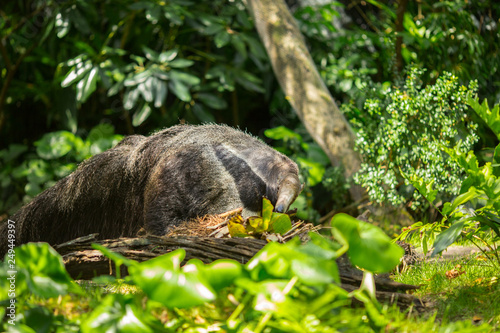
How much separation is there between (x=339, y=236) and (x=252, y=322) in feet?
1.08

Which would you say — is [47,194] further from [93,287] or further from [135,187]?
[93,287]

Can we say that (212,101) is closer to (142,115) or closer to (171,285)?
(142,115)

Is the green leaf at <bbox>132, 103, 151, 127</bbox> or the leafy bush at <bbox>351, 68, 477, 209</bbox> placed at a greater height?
the leafy bush at <bbox>351, 68, 477, 209</bbox>

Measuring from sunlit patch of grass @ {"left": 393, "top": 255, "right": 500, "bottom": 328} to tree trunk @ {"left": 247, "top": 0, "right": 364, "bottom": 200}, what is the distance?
1852 mm

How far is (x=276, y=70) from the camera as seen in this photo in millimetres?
4676

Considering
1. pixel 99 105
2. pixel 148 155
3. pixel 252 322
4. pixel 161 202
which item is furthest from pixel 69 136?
pixel 252 322

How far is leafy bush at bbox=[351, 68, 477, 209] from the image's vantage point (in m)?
3.25

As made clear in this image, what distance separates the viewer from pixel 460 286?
197 centimetres

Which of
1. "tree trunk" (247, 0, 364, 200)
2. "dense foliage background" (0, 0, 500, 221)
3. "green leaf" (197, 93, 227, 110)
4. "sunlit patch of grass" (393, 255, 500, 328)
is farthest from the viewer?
"green leaf" (197, 93, 227, 110)

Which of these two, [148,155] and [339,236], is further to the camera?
[148,155]

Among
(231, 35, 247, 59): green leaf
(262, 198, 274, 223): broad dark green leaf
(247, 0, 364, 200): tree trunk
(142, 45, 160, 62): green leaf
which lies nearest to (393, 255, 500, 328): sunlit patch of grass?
(262, 198, 274, 223): broad dark green leaf

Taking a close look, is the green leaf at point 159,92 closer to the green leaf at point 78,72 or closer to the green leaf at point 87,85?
the green leaf at point 87,85

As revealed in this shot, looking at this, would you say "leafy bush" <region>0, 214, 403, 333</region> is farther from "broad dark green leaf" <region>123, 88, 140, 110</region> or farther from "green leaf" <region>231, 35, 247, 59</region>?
"green leaf" <region>231, 35, 247, 59</region>

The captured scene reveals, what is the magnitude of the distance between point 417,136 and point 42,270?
2756 mm
